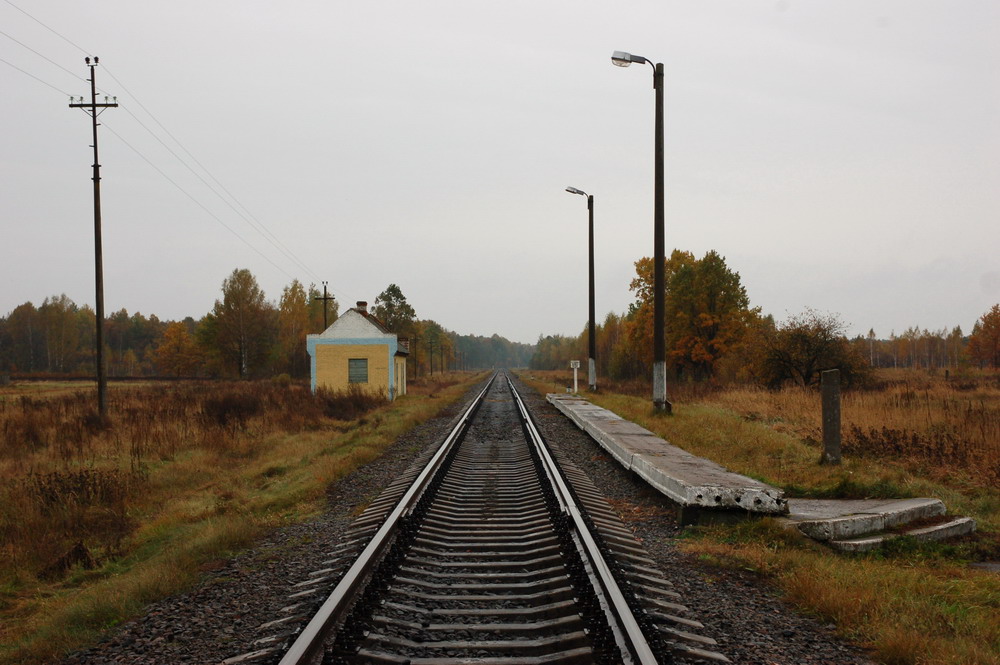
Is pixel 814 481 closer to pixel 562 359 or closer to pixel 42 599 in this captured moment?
pixel 42 599

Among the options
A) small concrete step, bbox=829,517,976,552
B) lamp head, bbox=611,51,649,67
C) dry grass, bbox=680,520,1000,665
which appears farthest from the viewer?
lamp head, bbox=611,51,649,67

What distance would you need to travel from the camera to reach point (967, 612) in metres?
4.43

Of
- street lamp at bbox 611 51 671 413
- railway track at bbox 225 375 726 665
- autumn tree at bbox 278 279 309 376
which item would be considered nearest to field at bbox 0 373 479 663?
railway track at bbox 225 375 726 665

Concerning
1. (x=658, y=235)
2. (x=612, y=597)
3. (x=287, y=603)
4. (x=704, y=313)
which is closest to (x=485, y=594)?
(x=612, y=597)

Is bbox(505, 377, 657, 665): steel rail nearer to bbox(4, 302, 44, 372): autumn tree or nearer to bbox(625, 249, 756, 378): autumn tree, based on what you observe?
bbox(625, 249, 756, 378): autumn tree

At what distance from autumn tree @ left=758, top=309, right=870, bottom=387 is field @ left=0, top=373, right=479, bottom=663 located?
17070mm

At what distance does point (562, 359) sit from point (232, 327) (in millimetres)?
88907

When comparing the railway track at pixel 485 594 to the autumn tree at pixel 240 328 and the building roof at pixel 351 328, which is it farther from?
the autumn tree at pixel 240 328

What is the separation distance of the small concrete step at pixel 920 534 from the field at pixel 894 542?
88 millimetres

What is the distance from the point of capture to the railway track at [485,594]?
3533mm

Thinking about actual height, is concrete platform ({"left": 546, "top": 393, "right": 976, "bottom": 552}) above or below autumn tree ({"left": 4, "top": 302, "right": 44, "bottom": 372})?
below

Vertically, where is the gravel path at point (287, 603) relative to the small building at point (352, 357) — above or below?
below

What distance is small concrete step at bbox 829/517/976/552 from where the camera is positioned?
606cm

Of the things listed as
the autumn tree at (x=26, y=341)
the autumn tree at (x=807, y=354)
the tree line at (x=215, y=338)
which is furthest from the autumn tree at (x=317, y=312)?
the autumn tree at (x=807, y=354)
